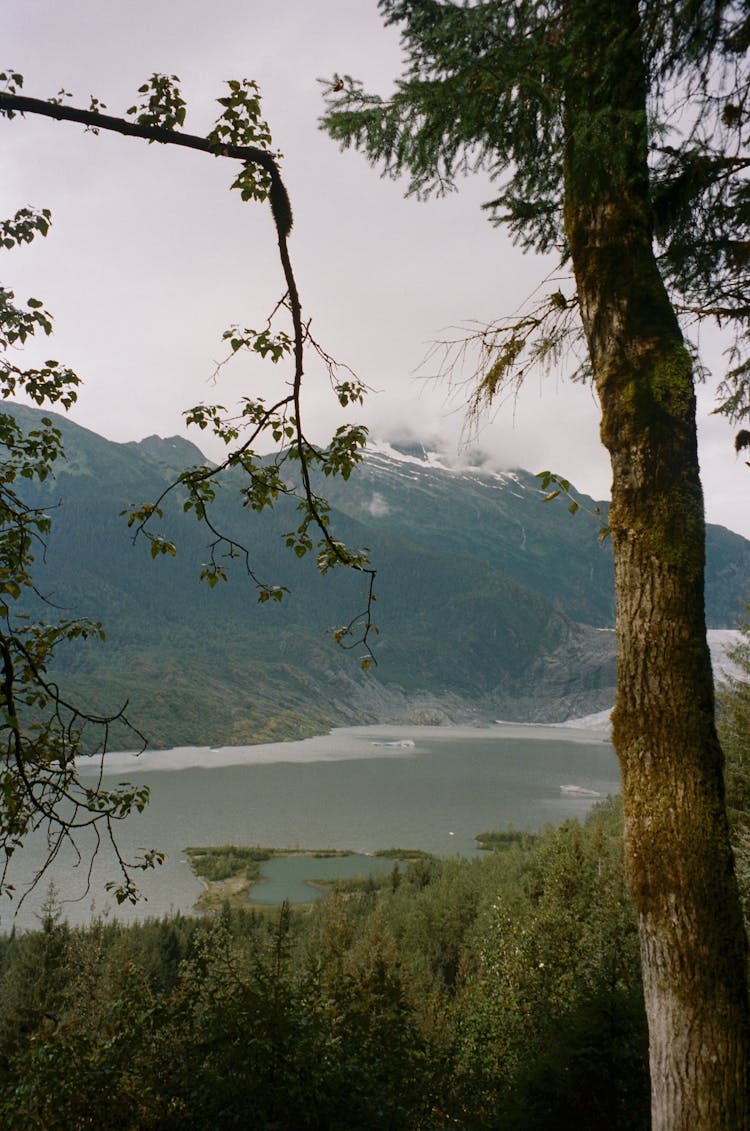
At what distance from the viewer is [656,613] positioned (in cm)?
221

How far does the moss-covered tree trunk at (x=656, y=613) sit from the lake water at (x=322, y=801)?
39684 mm

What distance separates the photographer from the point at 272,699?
563 feet

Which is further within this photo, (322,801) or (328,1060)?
(322,801)

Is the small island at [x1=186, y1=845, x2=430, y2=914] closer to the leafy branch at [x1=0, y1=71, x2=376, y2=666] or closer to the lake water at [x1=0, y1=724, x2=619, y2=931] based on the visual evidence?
the lake water at [x1=0, y1=724, x2=619, y2=931]

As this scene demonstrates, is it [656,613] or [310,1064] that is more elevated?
[656,613]

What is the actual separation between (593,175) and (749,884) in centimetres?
857

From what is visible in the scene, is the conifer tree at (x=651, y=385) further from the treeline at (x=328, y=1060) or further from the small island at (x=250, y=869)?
the small island at (x=250, y=869)

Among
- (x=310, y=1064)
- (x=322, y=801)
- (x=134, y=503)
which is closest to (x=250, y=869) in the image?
(x=322, y=801)

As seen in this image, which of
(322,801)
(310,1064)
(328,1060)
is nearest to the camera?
(310,1064)

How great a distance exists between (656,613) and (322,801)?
253 feet

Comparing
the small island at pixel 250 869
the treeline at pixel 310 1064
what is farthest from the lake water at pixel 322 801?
the treeline at pixel 310 1064

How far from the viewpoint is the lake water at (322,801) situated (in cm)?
4756

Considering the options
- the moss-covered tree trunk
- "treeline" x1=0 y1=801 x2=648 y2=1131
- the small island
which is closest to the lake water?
the small island

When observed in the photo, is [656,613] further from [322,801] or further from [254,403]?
[322,801]
